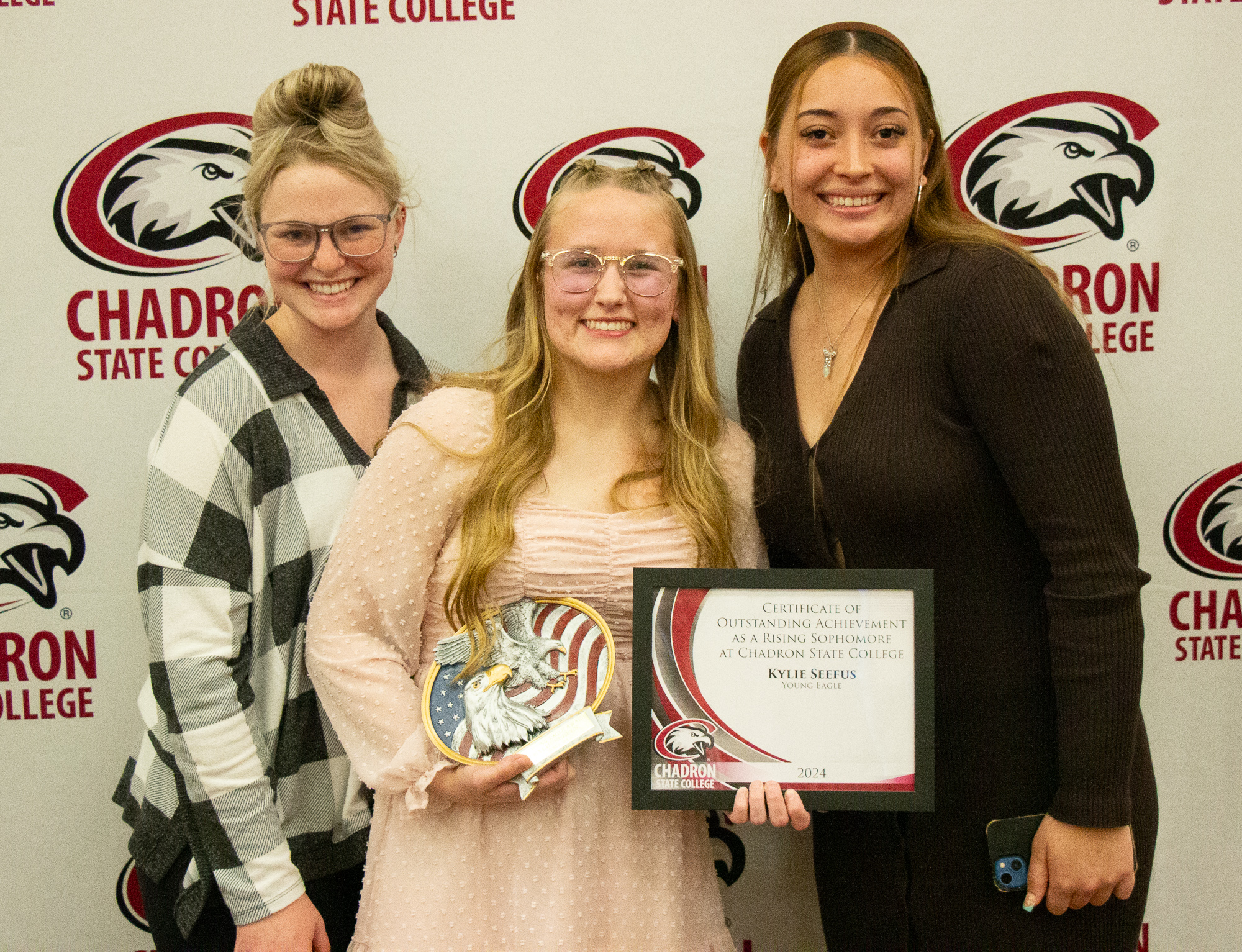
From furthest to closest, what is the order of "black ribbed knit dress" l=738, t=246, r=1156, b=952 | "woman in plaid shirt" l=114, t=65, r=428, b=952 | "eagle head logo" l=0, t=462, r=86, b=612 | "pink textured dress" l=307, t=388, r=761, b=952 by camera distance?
"eagle head logo" l=0, t=462, r=86, b=612
"woman in plaid shirt" l=114, t=65, r=428, b=952
"pink textured dress" l=307, t=388, r=761, b=952
"black ribbed knit dress" l=738, t=246, r=1156, b=952

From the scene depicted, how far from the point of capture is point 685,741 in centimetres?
145

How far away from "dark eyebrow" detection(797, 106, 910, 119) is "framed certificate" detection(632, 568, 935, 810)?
0.79m

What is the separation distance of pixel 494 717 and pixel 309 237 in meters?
0.92

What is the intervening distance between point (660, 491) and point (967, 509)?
1.67 ft

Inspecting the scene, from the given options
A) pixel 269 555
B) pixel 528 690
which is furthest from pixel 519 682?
pixel 269 555

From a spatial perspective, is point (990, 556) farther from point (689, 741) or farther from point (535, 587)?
point (535, 587)

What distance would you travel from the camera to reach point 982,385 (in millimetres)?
1442

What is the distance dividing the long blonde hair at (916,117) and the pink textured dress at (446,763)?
68cm

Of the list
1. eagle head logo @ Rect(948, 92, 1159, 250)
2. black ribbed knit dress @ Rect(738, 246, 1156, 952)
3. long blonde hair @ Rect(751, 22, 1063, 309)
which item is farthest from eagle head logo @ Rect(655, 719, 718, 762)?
eagle head logo @ Rect(948, 92, 1159, 250)

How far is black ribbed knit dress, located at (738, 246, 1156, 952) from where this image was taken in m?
1.40

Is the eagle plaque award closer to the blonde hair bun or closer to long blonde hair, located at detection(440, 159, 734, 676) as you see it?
long blonde hair, located at detection(440, 159, 734, 676)

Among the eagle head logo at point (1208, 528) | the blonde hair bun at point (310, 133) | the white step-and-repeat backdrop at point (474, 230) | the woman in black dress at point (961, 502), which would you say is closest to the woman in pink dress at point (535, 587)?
Result: the woman in black dress at point (961, 502)

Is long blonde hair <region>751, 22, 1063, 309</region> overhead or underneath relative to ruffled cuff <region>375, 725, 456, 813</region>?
overhead

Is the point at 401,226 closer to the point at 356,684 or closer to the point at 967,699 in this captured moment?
the point at 356,684
